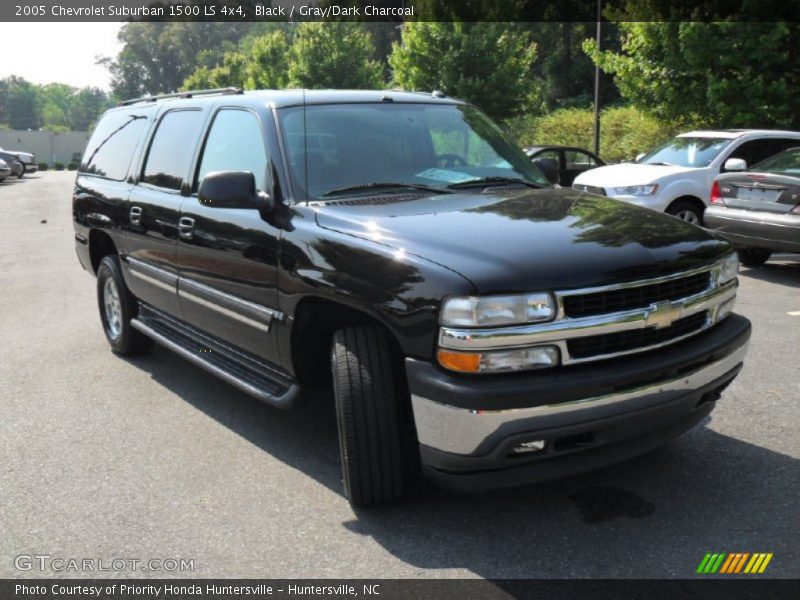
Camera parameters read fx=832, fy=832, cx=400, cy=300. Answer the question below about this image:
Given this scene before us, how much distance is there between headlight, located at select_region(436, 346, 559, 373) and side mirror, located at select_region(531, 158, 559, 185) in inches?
91.6

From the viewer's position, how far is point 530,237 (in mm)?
3455

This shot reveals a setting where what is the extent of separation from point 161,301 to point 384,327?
96.8 inches

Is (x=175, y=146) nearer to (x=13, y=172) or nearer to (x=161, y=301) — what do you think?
(x=161, y=301)

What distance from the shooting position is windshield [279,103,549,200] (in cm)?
429

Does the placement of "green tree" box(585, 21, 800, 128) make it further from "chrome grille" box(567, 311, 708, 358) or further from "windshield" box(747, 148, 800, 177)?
"chrome grille" box(567, 311, 708, 358)

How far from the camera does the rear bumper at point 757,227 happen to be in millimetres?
8883

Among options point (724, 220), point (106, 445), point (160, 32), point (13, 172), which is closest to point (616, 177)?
point (724, 220)

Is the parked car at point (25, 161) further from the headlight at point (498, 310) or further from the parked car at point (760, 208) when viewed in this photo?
the headlight at point (498, 310)

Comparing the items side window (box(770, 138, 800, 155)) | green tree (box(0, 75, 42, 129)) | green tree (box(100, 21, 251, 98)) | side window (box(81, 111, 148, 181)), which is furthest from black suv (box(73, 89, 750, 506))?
green tree (box(0, 75, 42, 129))

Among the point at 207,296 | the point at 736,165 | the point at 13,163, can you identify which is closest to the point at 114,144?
the point at 207,296

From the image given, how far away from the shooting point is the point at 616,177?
1200cm

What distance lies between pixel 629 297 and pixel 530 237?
47 centimetres

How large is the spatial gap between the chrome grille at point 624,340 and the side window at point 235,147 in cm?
195

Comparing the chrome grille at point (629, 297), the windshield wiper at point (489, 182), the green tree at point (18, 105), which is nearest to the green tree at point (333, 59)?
the windshield wiper at point (489, 182)
